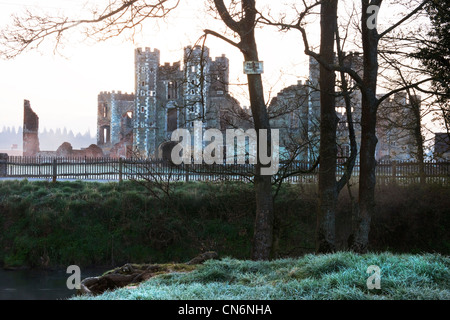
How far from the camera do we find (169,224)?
18953 millimetres

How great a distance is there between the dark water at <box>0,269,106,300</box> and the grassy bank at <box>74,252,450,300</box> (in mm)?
8916

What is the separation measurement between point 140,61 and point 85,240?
31.3m

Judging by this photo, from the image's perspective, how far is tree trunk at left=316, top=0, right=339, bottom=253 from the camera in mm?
10375

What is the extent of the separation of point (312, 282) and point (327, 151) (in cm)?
553

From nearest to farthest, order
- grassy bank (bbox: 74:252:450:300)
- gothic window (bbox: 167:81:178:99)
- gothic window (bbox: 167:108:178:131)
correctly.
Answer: grassy bank (bbox: 74:252:450:300) → gothic window (bbox: 167:81:178:99) → gothic window (bbox: 167:108:178:131)

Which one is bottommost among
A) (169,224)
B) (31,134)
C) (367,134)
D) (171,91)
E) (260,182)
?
(169,224)

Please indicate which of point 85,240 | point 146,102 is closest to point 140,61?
point 146,102

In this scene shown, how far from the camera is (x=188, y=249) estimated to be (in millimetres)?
18484

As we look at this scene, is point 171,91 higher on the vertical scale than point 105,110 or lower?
higher

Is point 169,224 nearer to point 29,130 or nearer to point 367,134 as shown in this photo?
point 367,134

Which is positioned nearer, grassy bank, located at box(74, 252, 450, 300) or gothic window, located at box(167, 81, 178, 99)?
grassy bank, located at box(74, 252, 450, 300)

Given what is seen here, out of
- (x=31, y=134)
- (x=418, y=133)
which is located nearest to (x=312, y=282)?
(x=418, y=133)
